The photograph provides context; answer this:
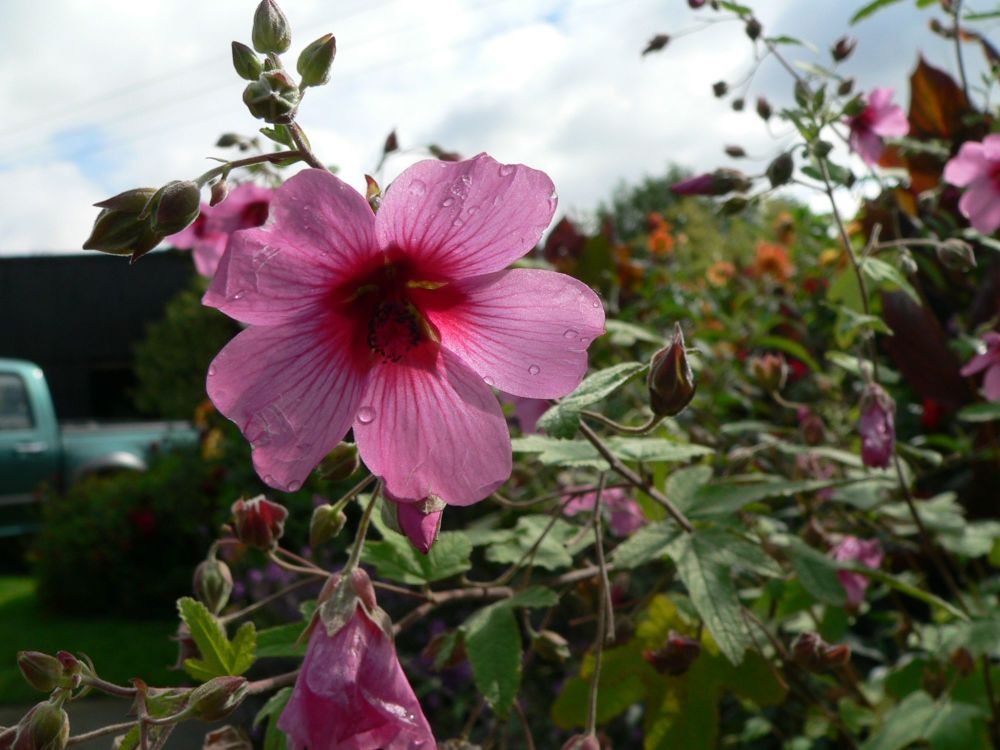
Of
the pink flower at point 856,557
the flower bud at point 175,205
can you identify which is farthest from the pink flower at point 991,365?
the flower bud at point 175,205

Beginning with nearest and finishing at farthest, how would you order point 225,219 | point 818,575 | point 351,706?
point 351,706 < point 818,575 < point 225,219

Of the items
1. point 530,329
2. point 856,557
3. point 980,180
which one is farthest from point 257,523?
point 980,180

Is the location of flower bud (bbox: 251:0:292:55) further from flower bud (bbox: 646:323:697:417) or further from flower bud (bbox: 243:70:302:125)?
flower bud (bbox: 646:323:697:417)

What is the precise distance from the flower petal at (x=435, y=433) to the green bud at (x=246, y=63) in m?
0.28

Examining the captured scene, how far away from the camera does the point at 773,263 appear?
4926 mm

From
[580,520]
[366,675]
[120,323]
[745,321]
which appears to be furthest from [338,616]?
[120,323]

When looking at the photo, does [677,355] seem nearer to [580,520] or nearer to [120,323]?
[580,520]

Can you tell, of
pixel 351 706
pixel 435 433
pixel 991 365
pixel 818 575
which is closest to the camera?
pixel 351 706

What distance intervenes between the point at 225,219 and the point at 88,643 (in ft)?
18.0

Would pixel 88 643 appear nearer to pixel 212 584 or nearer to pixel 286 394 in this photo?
pixel 212 584

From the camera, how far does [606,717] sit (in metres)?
1.30

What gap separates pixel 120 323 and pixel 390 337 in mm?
20410

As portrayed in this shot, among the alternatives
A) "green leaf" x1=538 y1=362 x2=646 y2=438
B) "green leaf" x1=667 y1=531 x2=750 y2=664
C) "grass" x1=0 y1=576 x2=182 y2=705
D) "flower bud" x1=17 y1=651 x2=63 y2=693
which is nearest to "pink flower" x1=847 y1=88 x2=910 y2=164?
"green leaf" x1=667 y1=531 x2=750 y2=664

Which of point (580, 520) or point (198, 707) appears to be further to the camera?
point (580, 520)
